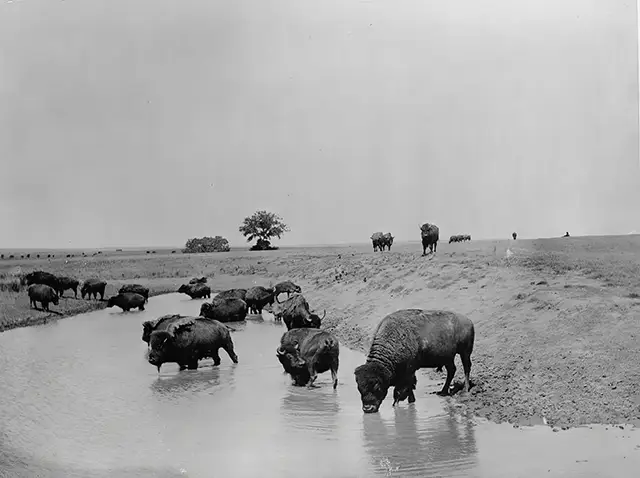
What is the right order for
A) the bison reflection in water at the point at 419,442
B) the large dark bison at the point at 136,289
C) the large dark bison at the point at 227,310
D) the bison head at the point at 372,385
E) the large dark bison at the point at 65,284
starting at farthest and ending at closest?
the large dark bison at the point at 227,310 < the large dark bison at the point at 136,289 < the large dark bison at the point at 65,284 < the bison head at the point at 372,385 < the bison reflection in water at the point at 419,442

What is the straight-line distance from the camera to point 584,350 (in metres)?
5.93

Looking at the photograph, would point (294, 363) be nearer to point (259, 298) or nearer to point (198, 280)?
point (198, 280)

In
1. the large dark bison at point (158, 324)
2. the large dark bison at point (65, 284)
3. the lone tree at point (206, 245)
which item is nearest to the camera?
the lone tree at point (206, 245)

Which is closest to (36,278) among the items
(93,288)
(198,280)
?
(93,288)

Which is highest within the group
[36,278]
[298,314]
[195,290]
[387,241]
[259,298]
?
[387,241]

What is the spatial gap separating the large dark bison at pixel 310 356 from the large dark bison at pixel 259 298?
2406 millimetres

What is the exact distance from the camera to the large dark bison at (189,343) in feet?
25.0

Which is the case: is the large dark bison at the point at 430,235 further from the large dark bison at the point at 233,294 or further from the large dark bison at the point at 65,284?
the large dark bison at the point at 65,284

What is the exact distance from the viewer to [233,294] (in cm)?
983

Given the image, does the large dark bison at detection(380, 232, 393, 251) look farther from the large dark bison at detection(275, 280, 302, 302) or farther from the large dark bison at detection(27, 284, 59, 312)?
the large dark bison at detection(27, 284, 59, 312)

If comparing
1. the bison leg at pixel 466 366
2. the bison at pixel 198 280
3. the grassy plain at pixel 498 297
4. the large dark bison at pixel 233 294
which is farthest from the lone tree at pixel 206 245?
the bison leg at pixel 466 366

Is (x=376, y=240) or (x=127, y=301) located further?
(x=127, y=301)

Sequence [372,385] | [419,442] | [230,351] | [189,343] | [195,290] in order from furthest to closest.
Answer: [195,290] < [230,351] < [189,343] < [372,385] < [419,442]

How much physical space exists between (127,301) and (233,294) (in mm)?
2053
